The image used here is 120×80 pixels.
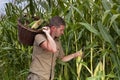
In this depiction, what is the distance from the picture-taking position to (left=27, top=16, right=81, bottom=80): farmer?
120 inches

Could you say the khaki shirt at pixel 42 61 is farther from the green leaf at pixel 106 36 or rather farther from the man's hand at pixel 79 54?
the green leaf at pixel 106 36

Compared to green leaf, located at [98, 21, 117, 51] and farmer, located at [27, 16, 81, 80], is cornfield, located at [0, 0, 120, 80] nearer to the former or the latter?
green leaf, located at [98, 21, 117, 51]

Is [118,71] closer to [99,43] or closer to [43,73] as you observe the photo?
[99,43]

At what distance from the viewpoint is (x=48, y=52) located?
10.6 ft

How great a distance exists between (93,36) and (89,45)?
16cm

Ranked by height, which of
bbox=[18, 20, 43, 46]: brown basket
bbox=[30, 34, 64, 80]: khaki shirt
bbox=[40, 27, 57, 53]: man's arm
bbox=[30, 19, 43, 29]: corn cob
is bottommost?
bbox=[30, 34, 64, 80]: khaki shirt

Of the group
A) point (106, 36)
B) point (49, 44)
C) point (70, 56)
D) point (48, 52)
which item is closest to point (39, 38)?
point (49, 44)

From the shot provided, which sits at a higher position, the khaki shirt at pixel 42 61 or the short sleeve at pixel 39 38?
the short sleeve at pixel 39 38

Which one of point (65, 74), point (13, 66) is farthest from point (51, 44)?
point (13, 66)

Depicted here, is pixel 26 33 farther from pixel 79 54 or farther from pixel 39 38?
pixel 79 54

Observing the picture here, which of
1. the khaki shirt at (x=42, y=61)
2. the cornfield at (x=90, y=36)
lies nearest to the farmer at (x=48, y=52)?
the khaki shirt at (x=42, y=61)

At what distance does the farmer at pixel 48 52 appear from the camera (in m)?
3.04

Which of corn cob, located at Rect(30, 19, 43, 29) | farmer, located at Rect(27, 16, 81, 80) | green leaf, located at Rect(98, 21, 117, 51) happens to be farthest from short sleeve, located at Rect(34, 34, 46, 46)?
green leaf, located at Rect(98, 21, 117, 51)

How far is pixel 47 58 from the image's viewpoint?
323cm
